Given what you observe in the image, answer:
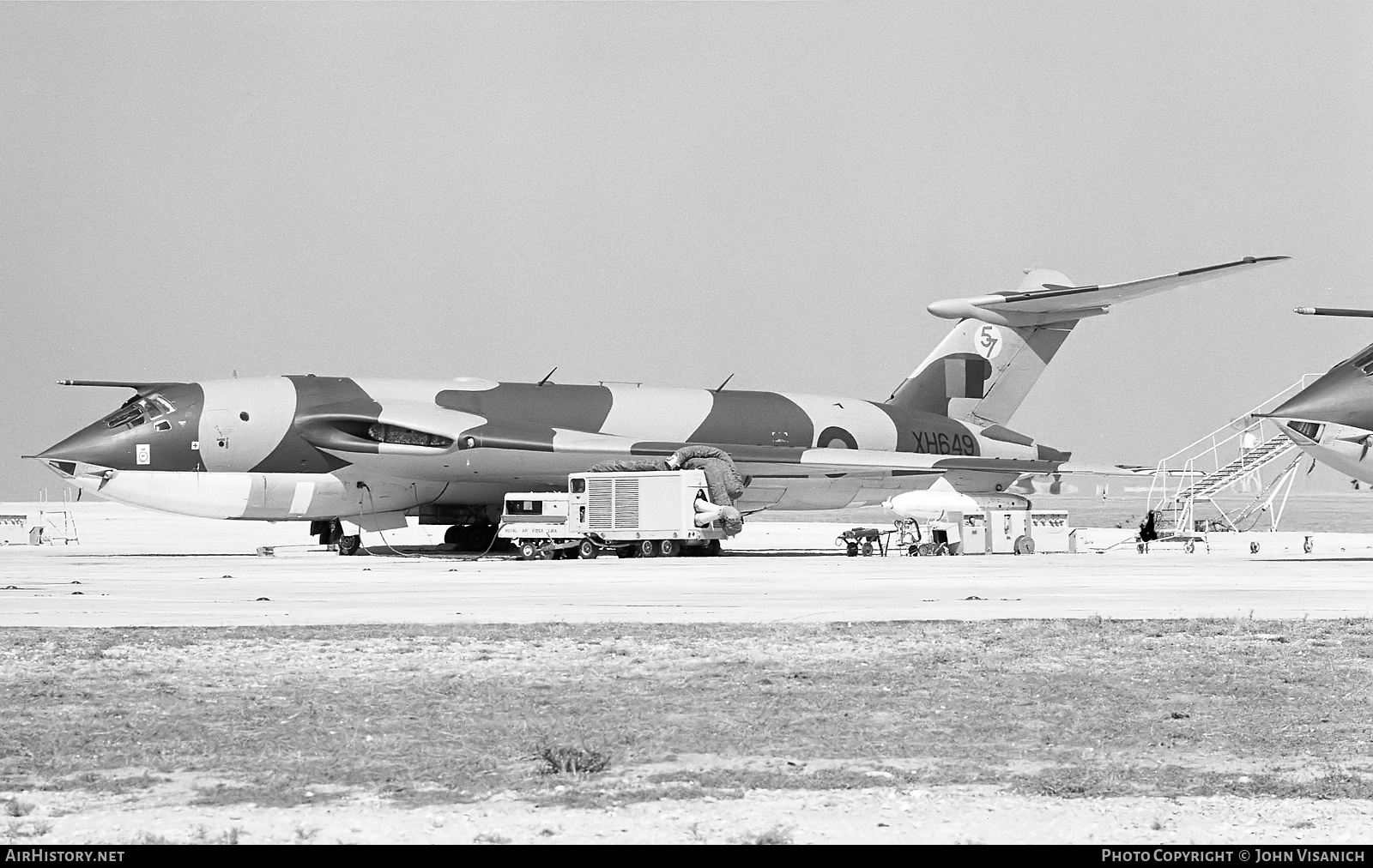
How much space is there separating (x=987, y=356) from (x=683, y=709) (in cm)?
3670

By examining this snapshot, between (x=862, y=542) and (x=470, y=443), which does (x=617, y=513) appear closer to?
(x=470, y=443)

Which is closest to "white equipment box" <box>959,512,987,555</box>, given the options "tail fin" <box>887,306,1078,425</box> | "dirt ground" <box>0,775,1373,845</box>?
"tail fin" <box>887,306,1078,425</box>

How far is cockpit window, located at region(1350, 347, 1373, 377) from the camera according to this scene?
29.8m

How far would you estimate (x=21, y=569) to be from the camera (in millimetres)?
29297

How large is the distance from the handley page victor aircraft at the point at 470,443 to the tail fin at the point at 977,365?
1108 millimetres

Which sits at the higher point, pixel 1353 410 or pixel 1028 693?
pixel 1353 410

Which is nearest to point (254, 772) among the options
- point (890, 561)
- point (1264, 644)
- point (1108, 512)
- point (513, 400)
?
point (1264, 644)

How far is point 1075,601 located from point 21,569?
778 inches

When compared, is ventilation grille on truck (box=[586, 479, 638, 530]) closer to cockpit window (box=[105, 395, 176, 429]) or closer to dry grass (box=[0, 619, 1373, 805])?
cockpit window (box=[105, 395, 176, 429])

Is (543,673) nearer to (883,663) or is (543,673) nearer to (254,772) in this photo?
(883,663)

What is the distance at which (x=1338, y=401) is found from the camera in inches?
1167

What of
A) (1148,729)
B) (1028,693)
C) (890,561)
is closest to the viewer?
(1148,729)

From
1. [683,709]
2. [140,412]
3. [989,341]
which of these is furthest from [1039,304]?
[683,709]

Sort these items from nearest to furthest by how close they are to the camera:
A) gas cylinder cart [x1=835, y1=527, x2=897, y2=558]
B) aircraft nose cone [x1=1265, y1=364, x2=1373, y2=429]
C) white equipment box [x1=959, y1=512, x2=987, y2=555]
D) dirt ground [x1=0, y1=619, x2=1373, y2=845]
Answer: dirt ground [x1=0, y1=619, x2=1373, y2=845] < aircraft nose cone [x1=1265, y1=364, x2=1373, y2=429] < gas cylinder cart [x1=835, y1=527, x2=897, y2=558] < white equipment box [x1=959, y1=512, x2=987, y2=555]
